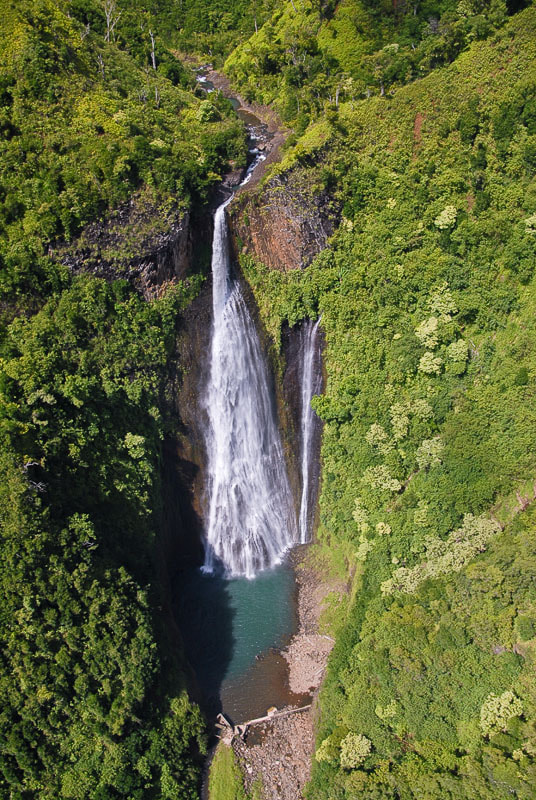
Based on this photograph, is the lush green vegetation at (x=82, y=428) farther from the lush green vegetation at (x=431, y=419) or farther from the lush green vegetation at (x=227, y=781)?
the lush green vegetation at (x=431, y=419)

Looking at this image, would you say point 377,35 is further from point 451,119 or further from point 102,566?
point 102,566

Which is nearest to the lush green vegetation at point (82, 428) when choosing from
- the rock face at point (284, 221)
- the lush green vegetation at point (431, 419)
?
the rock face at point (284, 221)

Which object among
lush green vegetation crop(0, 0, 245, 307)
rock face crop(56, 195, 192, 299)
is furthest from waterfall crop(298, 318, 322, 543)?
lush green vegetation crop(0, 0, 245, 307)

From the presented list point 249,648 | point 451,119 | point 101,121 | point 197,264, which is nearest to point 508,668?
point 249,648

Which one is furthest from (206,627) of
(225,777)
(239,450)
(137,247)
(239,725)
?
(137,247)

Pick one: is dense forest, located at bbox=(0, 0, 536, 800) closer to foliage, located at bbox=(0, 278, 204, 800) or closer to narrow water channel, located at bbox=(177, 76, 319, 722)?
foliage, located at bbox=(0, 278, 204, 800)

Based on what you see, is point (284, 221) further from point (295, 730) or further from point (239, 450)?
point (295, 730)
